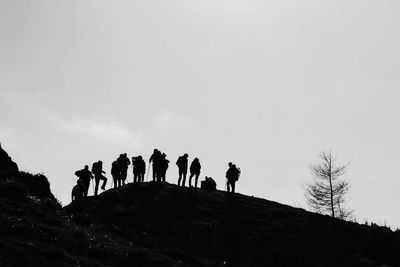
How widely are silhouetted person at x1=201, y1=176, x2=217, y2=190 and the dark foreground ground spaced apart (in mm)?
2247

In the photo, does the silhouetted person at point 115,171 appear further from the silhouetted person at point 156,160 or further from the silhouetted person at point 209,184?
the silhouetted person at point 209,184

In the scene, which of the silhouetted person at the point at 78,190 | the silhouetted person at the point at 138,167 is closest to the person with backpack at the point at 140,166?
the silhouetted person at the point at 138,167

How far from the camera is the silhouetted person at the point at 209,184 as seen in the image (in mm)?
36375

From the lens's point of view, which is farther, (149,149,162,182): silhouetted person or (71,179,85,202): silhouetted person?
(149,149,162,182): silhouetted person

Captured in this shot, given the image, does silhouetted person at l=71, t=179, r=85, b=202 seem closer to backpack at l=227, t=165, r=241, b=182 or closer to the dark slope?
the dark slope

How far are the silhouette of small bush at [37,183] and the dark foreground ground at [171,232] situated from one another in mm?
61

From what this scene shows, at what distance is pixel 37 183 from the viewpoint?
81.8 ft

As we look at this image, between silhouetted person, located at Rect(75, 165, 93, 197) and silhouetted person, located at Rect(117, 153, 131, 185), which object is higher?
silhouetted person, located at Rect(117, 153, 131, 185)

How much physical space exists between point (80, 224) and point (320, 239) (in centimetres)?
1471

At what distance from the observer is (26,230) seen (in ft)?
55.2

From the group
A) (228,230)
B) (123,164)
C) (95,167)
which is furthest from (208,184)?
(95,167)

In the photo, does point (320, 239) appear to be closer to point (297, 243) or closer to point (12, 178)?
point (297, 243)

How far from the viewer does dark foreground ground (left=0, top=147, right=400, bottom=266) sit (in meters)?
16.9

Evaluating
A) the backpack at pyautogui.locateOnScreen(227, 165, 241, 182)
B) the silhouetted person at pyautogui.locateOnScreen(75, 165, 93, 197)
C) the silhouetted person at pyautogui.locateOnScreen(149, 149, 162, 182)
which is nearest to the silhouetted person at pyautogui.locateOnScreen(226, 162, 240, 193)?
the backpack at pyautogui.locateOnScreen(227, 165, 241, 182)
